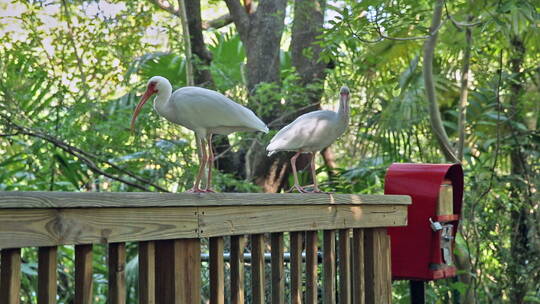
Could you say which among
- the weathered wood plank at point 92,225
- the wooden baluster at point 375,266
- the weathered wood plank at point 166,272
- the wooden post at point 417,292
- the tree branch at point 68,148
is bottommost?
the wooden post at point 417,292

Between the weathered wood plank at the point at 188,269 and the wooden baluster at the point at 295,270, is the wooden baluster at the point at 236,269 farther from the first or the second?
the wooden baluster at the point at 295,270

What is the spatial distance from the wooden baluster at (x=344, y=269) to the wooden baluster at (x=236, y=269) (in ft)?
2.35

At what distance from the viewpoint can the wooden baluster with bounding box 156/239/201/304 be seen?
6.95 feet

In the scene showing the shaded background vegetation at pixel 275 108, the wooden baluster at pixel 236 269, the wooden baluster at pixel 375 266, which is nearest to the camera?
the wooden baluster at pixel 236 269

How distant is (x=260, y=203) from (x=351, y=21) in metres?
2.53

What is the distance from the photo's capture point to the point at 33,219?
5.46ft

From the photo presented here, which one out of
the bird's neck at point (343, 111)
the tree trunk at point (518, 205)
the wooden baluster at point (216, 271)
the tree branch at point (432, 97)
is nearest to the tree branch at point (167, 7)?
the tree branch at point (432, 97)

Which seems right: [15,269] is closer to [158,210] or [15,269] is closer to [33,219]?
[33,219]

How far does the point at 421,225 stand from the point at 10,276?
2.61 m

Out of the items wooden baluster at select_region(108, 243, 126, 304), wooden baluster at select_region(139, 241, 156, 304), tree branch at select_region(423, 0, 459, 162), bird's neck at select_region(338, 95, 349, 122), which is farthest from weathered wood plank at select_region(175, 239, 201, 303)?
tree branch at select_region(423, 0, 459, 162)

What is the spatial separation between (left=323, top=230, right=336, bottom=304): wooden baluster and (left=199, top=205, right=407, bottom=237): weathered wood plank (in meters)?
0.07

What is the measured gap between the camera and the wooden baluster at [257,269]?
2438mm

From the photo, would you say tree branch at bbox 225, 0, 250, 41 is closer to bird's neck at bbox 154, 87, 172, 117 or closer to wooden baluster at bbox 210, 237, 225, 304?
bird's neck at bbox 154, 87, 172, 117

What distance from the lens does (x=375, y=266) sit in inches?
132
